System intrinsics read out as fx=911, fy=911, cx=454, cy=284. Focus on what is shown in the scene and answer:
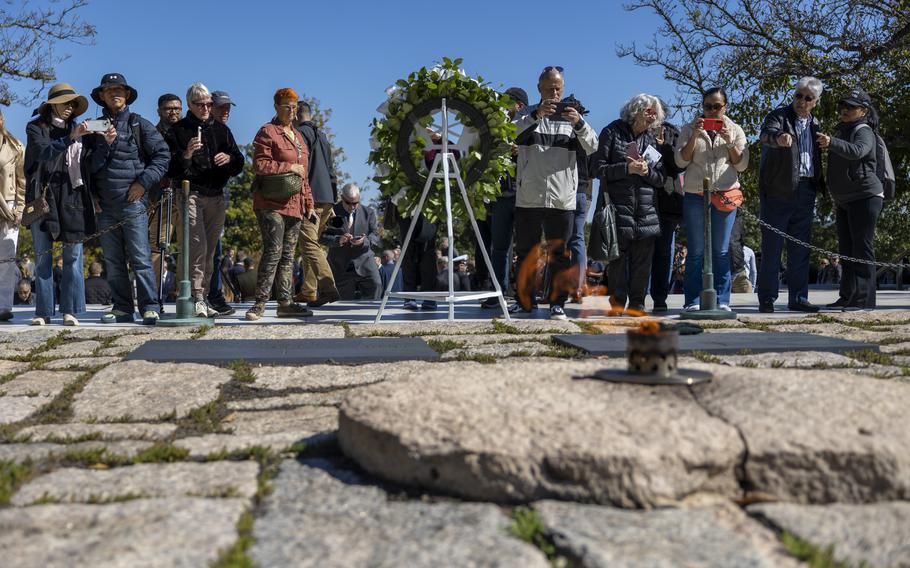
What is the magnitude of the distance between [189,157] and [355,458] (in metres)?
5.87

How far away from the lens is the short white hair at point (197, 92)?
8141 mm

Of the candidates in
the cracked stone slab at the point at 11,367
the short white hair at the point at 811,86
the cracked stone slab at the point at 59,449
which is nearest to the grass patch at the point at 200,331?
the cracked stone slab at the point at 11,367

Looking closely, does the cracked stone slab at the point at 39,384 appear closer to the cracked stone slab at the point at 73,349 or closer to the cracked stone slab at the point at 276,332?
the cracked stone slab at the point at 73,349

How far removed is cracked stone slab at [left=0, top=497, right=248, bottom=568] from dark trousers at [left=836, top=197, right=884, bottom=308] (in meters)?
7.41

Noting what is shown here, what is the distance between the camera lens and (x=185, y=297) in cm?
744

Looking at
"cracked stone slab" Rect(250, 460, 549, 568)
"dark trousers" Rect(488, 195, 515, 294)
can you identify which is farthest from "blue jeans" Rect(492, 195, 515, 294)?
"cracked stone slab" Rect(250, 460, 549, 568)

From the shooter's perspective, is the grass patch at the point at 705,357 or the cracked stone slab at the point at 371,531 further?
the grass patch at the point at 705,357

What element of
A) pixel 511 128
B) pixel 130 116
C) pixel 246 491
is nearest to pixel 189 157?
pixel 130 116

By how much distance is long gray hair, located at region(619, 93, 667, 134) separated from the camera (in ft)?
26.4

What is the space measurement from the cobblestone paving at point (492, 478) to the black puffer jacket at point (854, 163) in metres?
5.65

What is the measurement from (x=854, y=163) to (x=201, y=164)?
19.6 feet

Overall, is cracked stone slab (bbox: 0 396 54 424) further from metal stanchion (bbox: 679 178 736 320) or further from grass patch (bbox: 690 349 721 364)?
metal stanchion (bbox: 679 178 736 320)

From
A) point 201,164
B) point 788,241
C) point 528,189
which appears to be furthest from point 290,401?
point 788,241

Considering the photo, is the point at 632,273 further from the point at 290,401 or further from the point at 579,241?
the point at 290,401
